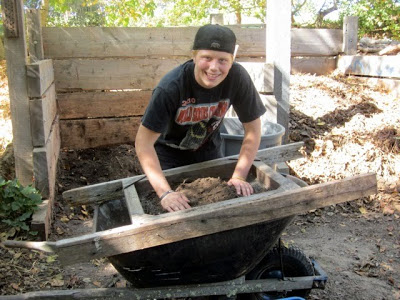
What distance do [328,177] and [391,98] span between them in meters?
2.27

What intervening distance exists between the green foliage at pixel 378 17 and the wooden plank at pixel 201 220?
12789 mm

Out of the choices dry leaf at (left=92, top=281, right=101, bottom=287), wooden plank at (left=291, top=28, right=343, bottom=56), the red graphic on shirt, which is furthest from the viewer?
wooden plank at (left=291, top=28, right=343, bottom=56)

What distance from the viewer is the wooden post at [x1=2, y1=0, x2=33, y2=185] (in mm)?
3593

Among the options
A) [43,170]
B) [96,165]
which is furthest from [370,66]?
[43,170]

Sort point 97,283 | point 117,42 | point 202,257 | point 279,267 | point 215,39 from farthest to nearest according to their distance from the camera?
point 117,42 → point 97,283 → point 279,267 → point 215,39 → point 202,257

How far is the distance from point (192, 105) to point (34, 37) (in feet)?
10.0

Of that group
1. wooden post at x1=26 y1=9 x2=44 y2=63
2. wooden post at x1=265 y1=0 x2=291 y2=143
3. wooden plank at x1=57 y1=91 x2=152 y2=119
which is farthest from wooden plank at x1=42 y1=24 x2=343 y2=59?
wooden post at x1=265 y1=0 x2=291 y2=143

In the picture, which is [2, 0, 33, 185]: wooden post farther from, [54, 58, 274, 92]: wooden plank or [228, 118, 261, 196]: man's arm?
[228, 118, 261, 196]: man's arm

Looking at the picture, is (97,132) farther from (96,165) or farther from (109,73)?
(109,73)

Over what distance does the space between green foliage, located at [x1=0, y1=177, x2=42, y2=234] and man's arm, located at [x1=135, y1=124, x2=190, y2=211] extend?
1562mm

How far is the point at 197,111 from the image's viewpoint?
2770 millimetres

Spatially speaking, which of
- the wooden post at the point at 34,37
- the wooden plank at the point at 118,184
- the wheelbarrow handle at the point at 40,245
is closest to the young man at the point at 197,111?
the wooden plank at the point at 118,184

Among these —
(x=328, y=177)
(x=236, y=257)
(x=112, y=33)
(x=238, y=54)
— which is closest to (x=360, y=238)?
(x=328, y=177)

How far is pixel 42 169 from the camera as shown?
3791 millimetres
